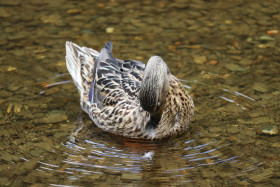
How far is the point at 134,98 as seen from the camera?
8.19m

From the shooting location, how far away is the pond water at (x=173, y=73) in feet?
23.5

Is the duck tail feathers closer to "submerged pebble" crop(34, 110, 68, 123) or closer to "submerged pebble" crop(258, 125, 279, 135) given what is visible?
"submerged pebble" crop(34, 110, 68, 123)

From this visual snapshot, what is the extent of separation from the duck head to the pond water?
30.2 inches

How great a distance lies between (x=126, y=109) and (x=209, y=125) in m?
1.33

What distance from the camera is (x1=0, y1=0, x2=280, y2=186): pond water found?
7168 millimetres

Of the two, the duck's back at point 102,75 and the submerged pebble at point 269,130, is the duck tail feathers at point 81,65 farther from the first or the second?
the submerged pebble at point 269,130

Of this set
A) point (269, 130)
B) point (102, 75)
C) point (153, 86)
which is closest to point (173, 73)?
point (102, 75)

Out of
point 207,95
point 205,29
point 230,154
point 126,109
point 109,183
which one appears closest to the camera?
point 109,183

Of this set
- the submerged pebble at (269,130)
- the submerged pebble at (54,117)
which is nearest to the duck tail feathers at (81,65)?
the submerged pebble at (54,117)

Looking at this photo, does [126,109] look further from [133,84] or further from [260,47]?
[260,47]

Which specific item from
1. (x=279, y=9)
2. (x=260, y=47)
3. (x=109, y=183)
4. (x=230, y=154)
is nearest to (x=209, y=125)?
(x=230, y=154)

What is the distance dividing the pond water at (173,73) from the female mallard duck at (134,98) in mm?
203

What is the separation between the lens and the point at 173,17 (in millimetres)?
11781

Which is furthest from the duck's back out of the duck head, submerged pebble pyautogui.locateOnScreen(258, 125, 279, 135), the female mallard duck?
submerged pebble pyautogui.locateOnScreen(258, 125, 279, 135)
